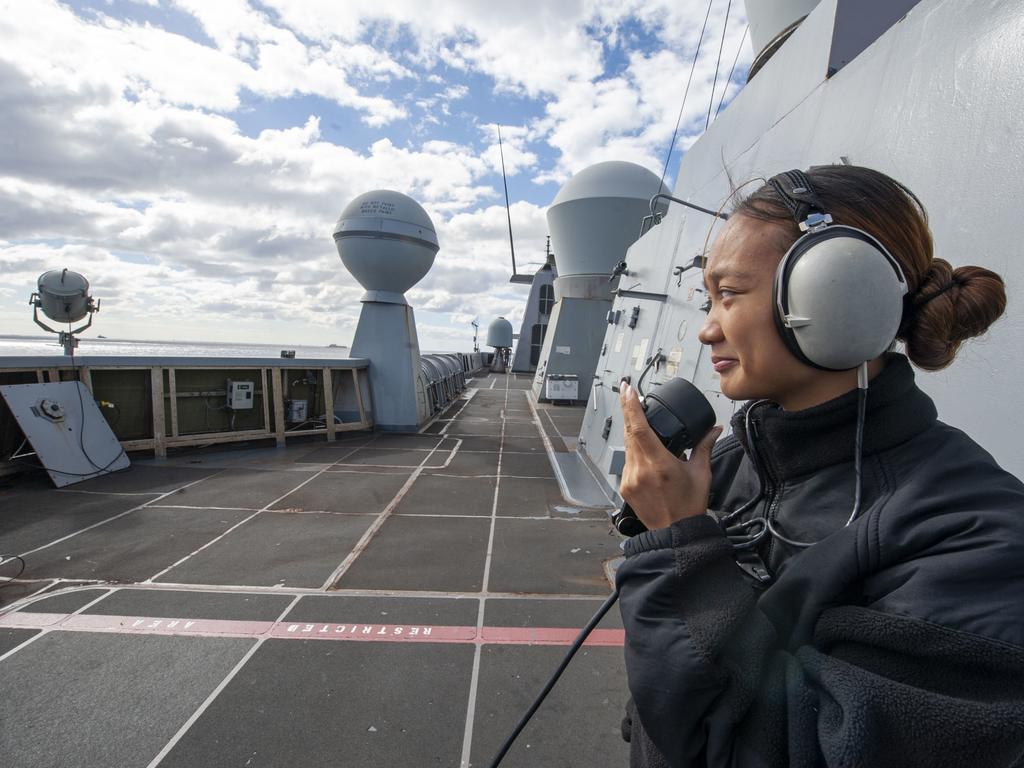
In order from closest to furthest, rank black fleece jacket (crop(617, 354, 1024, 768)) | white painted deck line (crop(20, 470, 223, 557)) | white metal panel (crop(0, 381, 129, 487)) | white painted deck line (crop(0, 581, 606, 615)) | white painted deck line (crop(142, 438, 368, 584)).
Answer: black fleece jacket (crop(617, 354, 1024, 768)), white painted deck line (crop(0, 581, 606, 615)), white painted deck line (crop(142, 438, 368, 584)), white painted deck line (crop(20, 470, 223, 557)), white metal panel (crop(0, 381, 129, 487))

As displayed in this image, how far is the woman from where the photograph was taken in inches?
22.6

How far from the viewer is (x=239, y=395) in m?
8.60

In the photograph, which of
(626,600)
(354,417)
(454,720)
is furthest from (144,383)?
(626,600)

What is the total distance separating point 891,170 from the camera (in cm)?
228

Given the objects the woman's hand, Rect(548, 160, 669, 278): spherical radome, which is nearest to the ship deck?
the woman's hand

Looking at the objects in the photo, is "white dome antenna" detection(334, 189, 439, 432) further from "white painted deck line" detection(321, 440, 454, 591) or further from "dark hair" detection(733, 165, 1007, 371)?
"dark hair" detection(733, 165, 1007, 371)

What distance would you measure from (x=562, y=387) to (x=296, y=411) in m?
8.82

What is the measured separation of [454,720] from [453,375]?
591 inches

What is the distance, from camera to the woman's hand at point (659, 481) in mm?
826

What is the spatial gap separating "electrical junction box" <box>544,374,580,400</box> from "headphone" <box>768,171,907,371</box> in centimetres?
1500

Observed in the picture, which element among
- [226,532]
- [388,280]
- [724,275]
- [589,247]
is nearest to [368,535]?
[226,532]

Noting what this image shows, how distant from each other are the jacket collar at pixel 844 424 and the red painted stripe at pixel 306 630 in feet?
7.83

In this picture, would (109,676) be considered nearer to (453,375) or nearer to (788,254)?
(788,254)

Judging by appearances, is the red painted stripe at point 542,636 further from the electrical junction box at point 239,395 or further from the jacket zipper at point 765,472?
the electrical junction box at point 239,395
